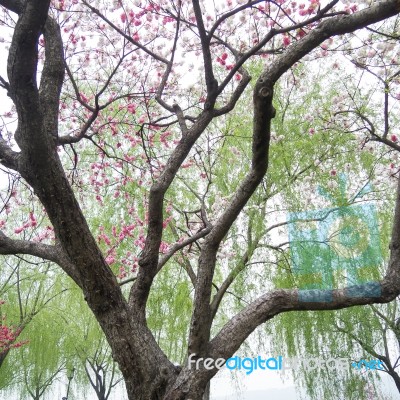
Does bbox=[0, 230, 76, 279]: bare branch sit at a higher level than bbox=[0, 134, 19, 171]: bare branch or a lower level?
lower

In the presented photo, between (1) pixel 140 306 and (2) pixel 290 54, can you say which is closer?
(2) pixel 290 54

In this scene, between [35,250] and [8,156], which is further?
[35,250]

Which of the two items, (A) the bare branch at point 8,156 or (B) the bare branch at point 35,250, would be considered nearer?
(A) the bare branch at point 8,156

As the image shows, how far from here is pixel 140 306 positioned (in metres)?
2.71

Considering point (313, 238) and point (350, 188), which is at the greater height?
point (350, 188)

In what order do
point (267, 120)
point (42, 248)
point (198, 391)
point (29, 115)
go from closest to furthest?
point (29, 115) → point (267, 120) → point (198, 391) → point (42, 248)

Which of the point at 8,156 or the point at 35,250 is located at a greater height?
the point at 8,156

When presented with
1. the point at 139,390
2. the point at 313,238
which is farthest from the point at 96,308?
the point at 313,238

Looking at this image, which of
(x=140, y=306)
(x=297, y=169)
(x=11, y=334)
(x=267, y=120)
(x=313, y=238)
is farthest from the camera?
(x=11, y=334)

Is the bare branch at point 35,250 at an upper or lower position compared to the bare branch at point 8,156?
lower

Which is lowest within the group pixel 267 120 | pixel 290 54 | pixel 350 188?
pixel 267 120

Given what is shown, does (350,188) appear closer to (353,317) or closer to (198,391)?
(353,317)

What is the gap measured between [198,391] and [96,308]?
2.46 feet

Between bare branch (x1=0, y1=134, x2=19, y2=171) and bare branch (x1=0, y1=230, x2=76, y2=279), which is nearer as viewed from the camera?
bare branch (x1=0, y1=134, x2=19, y2=171)
